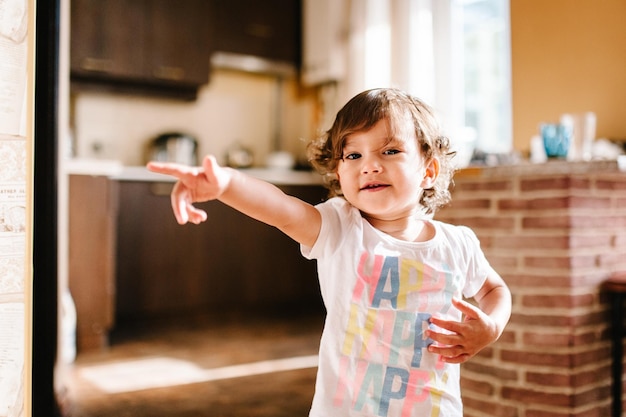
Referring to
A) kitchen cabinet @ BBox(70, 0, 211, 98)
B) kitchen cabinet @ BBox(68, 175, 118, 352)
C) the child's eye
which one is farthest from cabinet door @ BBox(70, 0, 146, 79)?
the child's eye

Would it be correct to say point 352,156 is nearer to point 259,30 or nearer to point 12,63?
point 12,63

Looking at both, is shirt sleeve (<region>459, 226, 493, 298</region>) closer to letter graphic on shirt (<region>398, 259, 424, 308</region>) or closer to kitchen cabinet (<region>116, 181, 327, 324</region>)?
letter graphic on shirt (<region>398, 259, 424, 308</region>)

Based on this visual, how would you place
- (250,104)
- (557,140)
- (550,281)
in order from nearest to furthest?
(550,281) → (557,140) → (250,104)

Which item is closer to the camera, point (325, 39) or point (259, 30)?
point (325, 39)

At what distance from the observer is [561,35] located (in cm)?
293

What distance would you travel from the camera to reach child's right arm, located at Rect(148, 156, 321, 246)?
75 cm

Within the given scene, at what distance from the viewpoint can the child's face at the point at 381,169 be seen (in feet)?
2.93

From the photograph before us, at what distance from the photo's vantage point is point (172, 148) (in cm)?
391

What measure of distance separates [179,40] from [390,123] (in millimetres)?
3189

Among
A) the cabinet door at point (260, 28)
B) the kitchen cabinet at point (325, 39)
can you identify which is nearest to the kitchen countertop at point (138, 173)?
the kitchen cabinet at point (325, 39)

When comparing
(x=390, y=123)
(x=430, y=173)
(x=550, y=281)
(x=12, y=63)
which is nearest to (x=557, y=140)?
(x=550, y=281)

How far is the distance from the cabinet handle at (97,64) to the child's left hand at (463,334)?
3126mm

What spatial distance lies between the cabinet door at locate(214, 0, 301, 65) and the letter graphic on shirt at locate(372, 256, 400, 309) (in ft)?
11.1

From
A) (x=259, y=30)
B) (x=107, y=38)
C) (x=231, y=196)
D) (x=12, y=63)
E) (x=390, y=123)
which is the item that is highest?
(x=259, y=30)
